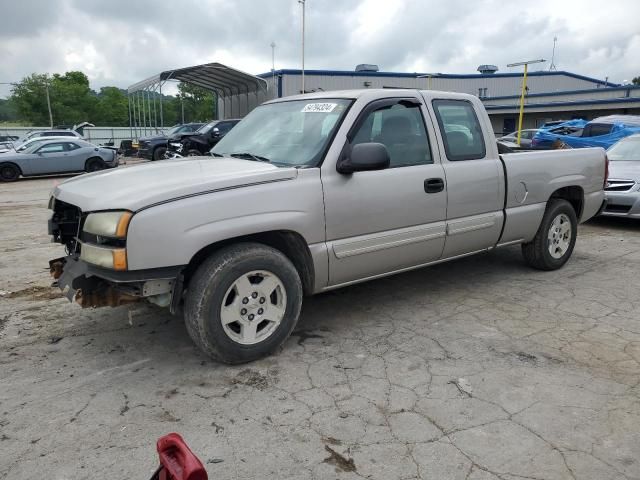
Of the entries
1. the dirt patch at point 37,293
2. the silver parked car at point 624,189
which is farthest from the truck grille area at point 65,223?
the silver parked car at point 624,189

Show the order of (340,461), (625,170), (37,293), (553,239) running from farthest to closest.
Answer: (625,170) → (553,239) → (37,293) → (340,461)

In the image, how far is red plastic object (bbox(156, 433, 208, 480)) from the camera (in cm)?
140

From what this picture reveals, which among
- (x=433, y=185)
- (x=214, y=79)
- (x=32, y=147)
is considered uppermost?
(x=214, y=79)

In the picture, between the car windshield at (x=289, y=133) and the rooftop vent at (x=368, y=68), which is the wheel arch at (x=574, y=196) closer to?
the car windshield at (x=289, y=133)

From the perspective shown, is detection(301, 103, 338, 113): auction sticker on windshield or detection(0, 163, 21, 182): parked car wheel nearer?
detection(301, 103, 338, 113): auction sticker on windshield

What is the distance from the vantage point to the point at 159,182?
10.8 feet

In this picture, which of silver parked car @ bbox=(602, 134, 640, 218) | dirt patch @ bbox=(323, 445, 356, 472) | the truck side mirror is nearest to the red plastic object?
dirt patch @ bbox=(323, 445, 356, 472)

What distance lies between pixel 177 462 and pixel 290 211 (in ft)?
7.11

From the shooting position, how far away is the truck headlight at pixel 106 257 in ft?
9.66

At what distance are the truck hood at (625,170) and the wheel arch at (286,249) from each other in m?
6.83

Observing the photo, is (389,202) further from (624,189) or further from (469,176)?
(624,189)

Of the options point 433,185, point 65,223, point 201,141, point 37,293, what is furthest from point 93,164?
point 433,185

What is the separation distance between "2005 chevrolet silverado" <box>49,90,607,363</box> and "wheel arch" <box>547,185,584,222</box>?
0.64 meters

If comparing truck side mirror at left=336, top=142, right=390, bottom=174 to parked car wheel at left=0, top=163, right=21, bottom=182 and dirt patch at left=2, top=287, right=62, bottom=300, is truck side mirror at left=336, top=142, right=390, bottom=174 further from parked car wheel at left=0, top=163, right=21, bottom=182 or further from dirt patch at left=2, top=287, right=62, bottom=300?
parked car wheel at left=0, top=163, right=21, bottom=182
